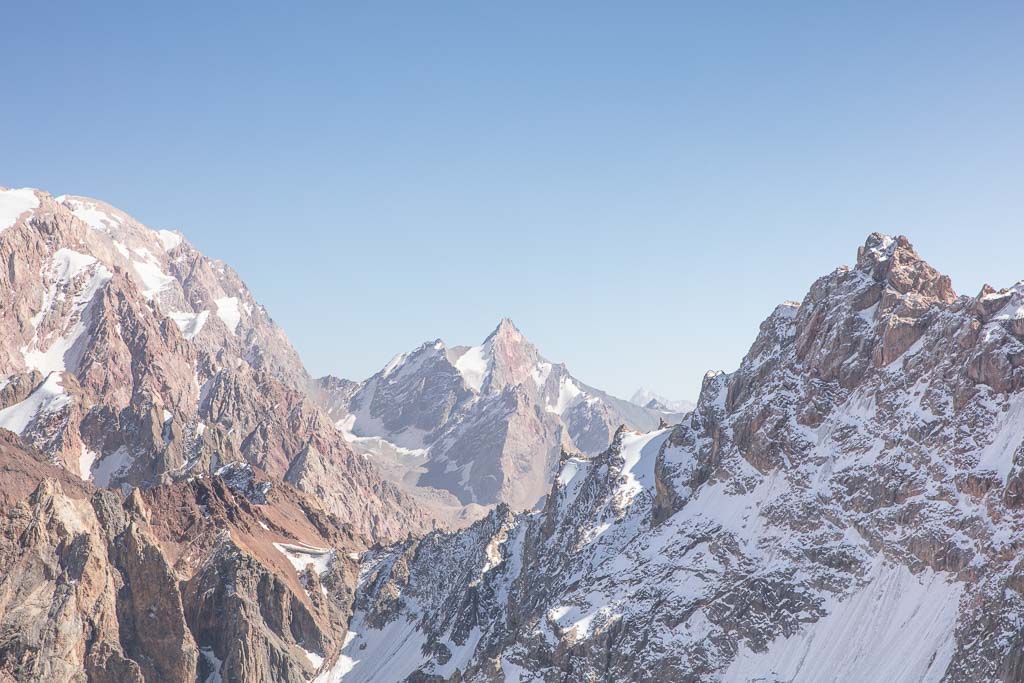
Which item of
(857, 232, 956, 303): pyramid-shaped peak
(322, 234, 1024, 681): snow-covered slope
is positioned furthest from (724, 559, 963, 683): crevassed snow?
(857, 232, 956, 303): pyramid-shaped peak

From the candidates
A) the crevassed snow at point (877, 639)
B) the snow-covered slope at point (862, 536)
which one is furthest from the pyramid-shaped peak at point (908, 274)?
the crevassed snow at point (877, 639)

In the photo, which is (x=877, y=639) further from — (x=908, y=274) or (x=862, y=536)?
(x=908, y=274)

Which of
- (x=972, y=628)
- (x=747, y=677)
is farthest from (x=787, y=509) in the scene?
(x=972, y=628)

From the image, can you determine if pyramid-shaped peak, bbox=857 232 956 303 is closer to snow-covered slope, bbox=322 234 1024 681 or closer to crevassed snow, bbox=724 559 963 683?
snow-covered slope, bbox=322 234 1024 681

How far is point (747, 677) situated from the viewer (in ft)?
565

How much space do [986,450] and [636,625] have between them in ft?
214

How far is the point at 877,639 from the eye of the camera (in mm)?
164500

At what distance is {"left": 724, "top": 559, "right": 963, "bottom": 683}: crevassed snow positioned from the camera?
511 ft

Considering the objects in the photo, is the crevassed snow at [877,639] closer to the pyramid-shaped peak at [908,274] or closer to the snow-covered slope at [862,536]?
the snow-covered slope at [862,536]

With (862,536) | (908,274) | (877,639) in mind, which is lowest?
(877,639)

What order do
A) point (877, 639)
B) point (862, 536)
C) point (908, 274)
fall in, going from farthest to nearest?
1. point (908, 274)
2. point (862, 536)
3. point (877, 639)

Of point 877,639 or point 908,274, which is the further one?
point 908,274

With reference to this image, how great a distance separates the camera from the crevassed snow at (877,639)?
511 feet

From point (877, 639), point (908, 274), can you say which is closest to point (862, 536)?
point (877, 639)
